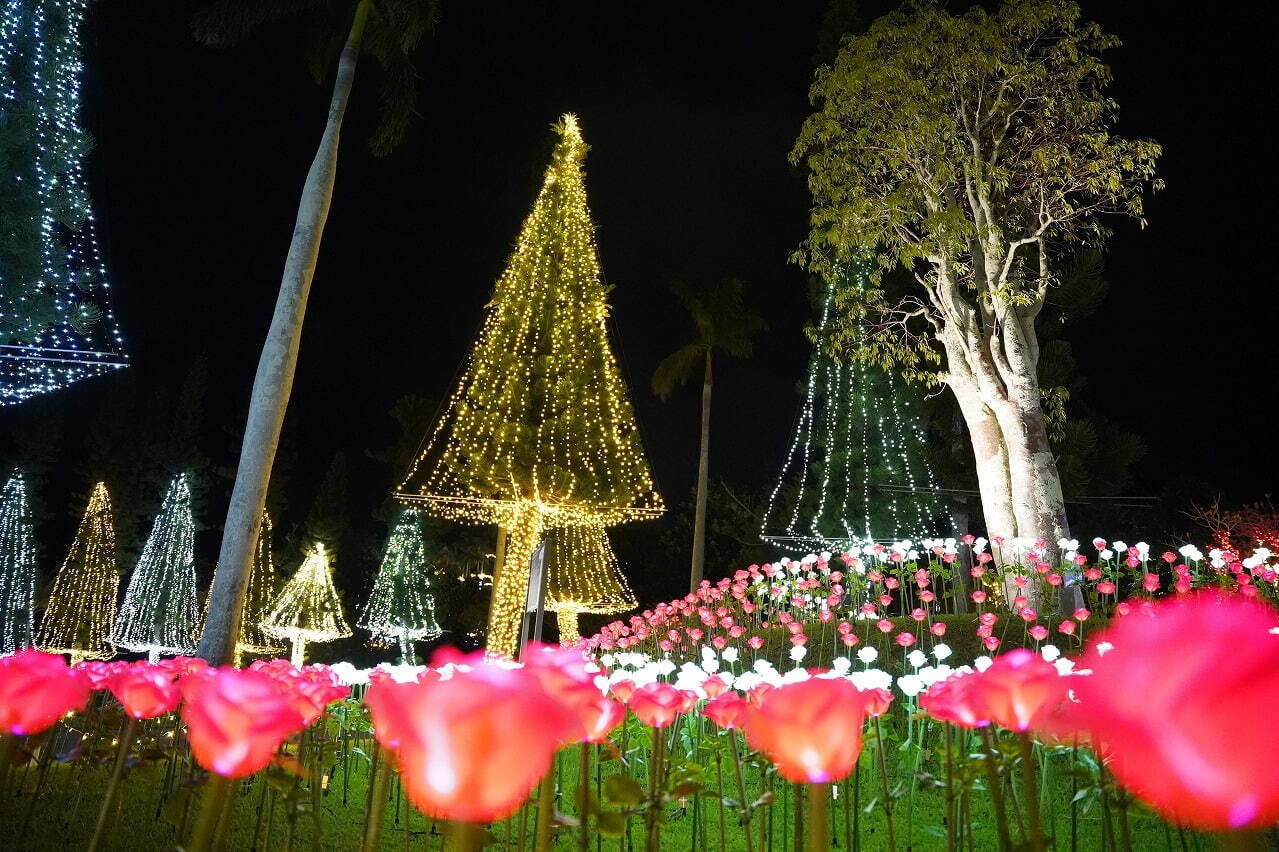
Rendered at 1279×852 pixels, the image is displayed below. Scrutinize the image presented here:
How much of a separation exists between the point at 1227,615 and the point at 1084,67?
1271cm

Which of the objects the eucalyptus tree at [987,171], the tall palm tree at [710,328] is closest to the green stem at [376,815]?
the eucalyptus tree at [987,171]

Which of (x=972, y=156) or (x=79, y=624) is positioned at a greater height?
(x=972, y=156)

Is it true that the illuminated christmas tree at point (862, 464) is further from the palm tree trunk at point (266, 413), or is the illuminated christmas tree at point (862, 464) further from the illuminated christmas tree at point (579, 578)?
the palm tree trunk at point (266, 413)

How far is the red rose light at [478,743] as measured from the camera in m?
0.95

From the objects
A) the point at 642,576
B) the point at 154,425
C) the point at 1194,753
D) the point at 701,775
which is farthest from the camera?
the point at 642,576

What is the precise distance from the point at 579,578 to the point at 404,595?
6116 mm

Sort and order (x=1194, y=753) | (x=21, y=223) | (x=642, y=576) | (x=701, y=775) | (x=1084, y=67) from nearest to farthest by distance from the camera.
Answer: (x=1194, y=753)
(x=701, y=775)
(x=21, y=223)
(x=1084, y=67)
(x=642, y=576)

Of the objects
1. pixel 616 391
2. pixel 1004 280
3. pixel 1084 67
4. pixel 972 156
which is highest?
pixel 1084 67

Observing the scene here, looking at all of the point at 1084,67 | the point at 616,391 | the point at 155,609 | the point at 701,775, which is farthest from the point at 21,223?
the point at 155,609

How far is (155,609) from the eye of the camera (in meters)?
24.9

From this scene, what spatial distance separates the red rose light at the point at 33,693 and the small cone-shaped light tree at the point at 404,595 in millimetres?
26607

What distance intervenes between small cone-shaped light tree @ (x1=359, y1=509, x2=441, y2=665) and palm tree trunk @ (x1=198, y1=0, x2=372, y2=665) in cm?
2002

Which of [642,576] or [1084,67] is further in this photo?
[642,576]

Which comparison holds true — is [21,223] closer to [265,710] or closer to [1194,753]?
[265,710]
